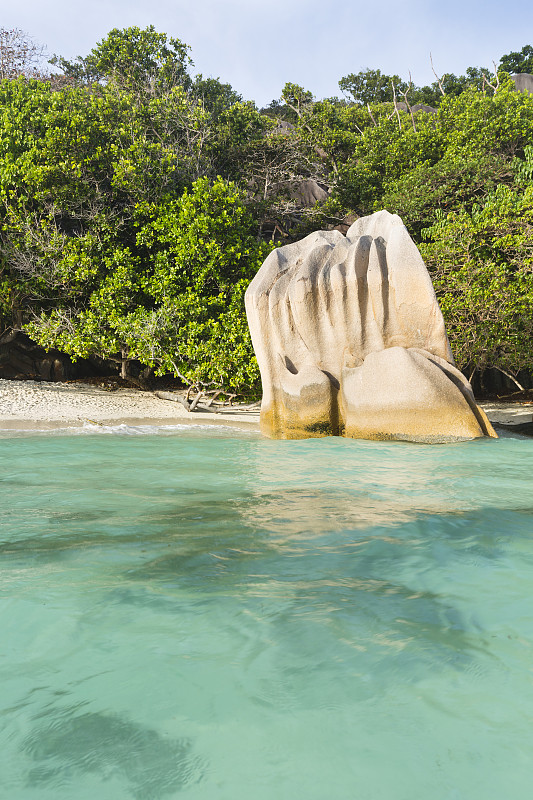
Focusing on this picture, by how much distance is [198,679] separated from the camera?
243cm

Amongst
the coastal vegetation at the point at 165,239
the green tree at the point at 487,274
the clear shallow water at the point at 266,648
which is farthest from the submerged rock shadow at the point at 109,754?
the green tree at the point at 487,274

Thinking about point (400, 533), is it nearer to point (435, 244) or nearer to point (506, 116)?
point (435, 244)

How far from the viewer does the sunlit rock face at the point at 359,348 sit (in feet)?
28.8

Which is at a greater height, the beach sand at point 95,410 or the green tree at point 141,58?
the green tree at point 141,58

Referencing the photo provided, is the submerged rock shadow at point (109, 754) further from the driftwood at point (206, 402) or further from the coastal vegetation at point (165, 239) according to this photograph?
the driftwood at point (206, 402)

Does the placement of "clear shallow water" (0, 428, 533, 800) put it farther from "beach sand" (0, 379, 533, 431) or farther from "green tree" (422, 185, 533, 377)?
"green tree" (422, 185, 533, 377)

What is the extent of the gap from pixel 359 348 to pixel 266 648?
752 cm

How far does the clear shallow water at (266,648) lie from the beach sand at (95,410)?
Result: 603 cm

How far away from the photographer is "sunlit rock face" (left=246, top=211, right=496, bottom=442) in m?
8.77

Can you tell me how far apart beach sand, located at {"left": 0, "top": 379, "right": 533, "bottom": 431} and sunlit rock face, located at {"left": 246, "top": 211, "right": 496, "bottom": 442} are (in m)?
1.83

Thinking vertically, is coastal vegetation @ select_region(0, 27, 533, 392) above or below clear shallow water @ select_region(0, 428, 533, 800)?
above

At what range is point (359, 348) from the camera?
9.77 meters

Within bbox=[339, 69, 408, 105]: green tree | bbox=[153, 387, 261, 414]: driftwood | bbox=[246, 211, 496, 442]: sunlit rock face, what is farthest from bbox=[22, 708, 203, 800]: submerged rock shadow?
bbox=[339, 69, 408, 105]: green tree

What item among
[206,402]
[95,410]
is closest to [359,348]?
[206,402]
